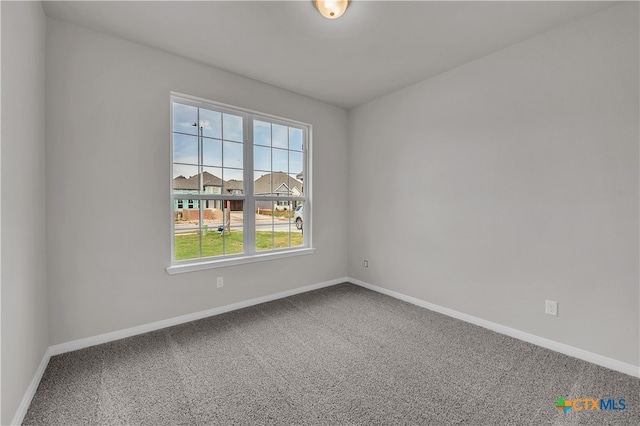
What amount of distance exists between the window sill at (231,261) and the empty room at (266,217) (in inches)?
1.6

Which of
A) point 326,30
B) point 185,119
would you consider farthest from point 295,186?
point 326,30

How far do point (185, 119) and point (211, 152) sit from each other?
400mm

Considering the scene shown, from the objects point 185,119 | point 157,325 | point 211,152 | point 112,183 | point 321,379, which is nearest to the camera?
point 321,379

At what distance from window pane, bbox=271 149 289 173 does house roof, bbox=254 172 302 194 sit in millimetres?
63

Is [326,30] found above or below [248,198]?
above

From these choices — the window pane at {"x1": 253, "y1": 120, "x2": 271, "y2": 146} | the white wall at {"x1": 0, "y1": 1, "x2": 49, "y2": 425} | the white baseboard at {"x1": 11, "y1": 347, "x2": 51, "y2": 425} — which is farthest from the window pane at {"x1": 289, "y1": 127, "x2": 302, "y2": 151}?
the white baseboard at {"x1": 11, "y1": 347, "x2": 51, "y2": 425}

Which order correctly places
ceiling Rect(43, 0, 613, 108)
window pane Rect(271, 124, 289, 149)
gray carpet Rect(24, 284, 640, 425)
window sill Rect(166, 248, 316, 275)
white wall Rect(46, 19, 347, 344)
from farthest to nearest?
window pane Rect(271, 124, 289, 149), window sill Rect(166, 248, 316, 275), white wall Rect(46, 19, 347, 344), ceiling Rect(43, 0, 613, 108), gray carpet Rect(24, 284, 640, 425)

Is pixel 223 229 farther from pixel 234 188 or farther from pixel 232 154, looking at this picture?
pixel 232 154

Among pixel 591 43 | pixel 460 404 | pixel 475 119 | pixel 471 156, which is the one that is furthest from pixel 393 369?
pixel 591 43

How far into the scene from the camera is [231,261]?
309 cm

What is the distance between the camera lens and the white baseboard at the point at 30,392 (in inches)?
59.6

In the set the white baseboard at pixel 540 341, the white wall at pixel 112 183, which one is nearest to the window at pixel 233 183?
the white wall at pixel 112 183

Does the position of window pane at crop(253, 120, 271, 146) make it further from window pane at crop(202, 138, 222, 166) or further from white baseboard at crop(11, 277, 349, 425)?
white baseboard at crop(11, 277, 349, 425)

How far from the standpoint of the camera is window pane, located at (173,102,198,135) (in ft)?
9.25
